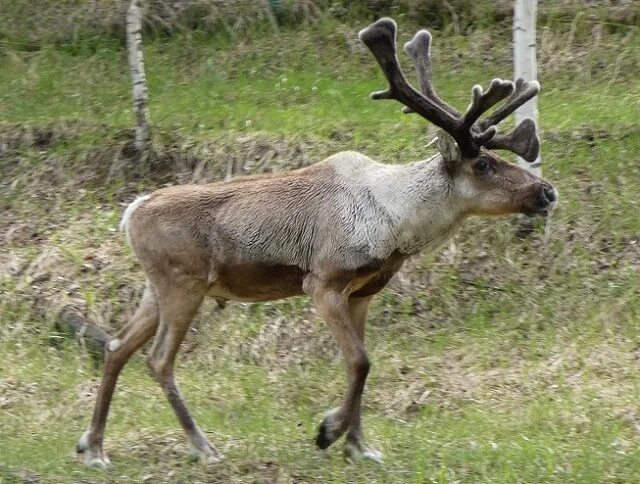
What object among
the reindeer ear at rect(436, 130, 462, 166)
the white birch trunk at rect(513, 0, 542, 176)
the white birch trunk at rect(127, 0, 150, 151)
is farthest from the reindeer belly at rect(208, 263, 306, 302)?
the white birch trunk at rect(127, 0, 150, 151)

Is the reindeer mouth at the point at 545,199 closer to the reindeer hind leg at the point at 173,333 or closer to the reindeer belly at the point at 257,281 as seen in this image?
the reindeer belly at the point at 257,281

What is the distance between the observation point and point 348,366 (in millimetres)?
7656

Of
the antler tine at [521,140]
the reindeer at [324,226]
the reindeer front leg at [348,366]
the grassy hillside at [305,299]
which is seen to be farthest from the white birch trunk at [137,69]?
the antler tine at [521,140]

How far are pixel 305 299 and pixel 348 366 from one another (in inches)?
124

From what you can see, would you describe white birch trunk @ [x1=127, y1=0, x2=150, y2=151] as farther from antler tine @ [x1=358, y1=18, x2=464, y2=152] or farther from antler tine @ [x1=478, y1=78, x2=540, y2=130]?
antler tine @ [x1=478, y1=78, x2=540, y2=130]

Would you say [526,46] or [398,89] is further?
[526,46]

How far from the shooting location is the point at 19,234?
38.9 feet

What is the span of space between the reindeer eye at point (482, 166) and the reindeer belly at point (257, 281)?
137 cm

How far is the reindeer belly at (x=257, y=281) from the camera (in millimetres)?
8023

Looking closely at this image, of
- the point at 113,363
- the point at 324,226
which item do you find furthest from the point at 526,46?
the point at 113,363

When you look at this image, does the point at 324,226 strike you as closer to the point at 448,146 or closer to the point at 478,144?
the point at 448,146

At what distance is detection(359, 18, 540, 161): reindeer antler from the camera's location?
7867 mm

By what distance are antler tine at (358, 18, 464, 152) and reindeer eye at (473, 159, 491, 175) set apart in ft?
0.38

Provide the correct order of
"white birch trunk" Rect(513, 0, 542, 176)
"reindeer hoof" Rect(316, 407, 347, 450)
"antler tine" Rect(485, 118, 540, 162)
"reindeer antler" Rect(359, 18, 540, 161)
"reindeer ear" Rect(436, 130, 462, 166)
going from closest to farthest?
"reindeer hoof" Rect(316, 407, 347, 450), "reindeer antler" Rect(359, 18, 540, 161), "reindeer ear" Rect(436, 130, 462, 166), "antler tine" Rect(485, 118, 540, 162), "white birch trunk" Rect(513, 0, 542, 176)
